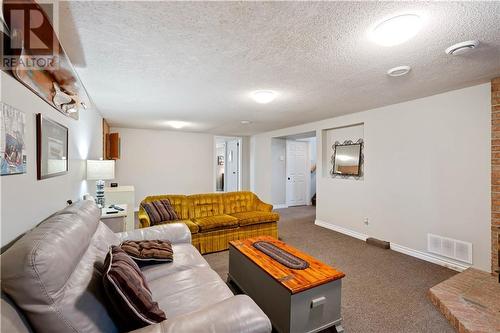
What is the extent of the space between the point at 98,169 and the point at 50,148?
4.77 feet

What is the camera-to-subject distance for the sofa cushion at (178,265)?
175cm

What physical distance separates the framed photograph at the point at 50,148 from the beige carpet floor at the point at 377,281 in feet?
6.47

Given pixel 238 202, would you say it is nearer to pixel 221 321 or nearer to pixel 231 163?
pixel 221 321

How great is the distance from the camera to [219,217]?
3.55 metres

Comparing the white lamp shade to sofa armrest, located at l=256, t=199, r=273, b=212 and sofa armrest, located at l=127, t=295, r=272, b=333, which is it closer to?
sofa armrest, located at l=256, t=199, r=273, b=212

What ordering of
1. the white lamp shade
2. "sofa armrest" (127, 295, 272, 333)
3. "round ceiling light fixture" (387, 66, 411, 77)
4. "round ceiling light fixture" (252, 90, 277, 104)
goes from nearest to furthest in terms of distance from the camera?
"sofa armrest" (127, 295, 272, 333) < "round ceiling light fixture" (387, 66, 411, 77) < "round ceiling light fixture" (252, 90, 277, 104) < the white lamp shade

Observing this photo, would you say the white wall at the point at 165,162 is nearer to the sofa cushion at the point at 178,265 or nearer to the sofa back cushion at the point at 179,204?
the sofa back cushion at the point at 179,204

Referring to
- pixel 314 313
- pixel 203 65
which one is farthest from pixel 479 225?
pixel 203 65

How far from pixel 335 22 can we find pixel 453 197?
2813 mm

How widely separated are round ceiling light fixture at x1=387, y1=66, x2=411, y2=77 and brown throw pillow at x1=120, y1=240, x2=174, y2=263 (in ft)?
8.94

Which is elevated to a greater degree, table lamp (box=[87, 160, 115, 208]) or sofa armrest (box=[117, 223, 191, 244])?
table lamp (box=[87, 160, 115, 208])

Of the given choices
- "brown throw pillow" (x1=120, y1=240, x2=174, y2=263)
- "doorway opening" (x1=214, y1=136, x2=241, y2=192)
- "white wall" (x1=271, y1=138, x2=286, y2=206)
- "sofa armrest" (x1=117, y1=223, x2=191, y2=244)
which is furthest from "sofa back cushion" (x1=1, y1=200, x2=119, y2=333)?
"doorway opening" (x1=214, y1=136, x2=241, y2=192)

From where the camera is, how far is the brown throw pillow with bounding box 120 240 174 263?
1.79 meters

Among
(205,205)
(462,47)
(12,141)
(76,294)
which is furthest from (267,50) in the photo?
(205,205)
